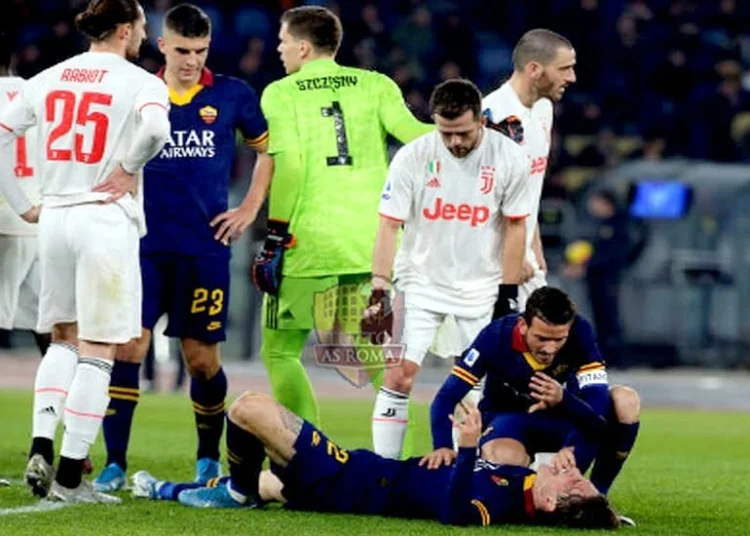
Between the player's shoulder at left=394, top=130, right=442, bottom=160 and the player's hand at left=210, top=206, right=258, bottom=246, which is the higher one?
the player's shoulder at left=394, top=130, right=442, bottom=160

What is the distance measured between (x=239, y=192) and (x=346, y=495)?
14.5 metres

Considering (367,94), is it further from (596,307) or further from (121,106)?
(596,307)

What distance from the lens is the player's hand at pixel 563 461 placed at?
9.42 metres

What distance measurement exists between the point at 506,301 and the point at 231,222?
151 centimetres

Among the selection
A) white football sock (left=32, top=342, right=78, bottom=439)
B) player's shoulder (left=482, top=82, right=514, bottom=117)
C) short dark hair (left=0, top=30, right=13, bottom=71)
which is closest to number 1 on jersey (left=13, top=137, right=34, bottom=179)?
short dark hair (left=0, top=30, right=13, bottom=71)

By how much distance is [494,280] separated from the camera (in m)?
11.2

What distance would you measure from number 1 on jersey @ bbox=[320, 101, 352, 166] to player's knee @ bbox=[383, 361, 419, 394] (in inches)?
51.2

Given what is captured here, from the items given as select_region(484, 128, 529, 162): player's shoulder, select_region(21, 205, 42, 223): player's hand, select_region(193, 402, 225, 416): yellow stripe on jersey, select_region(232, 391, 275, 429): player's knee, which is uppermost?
select_region(484, 128, 529, 162): player's shoulder

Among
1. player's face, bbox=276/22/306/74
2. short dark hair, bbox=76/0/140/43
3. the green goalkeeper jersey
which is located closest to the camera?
short dark hair, bbox=76/0/140/43

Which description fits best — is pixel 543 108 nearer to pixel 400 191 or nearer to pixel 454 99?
pixel 400 191

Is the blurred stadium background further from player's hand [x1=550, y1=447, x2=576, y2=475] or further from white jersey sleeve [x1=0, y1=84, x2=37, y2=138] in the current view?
player's hand [x1=550, y1=447, x2=576, y2=475]

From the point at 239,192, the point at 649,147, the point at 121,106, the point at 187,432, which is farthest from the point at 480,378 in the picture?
the point at 649,147

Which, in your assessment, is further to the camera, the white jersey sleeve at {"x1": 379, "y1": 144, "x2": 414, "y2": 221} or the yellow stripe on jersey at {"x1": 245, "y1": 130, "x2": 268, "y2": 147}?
the yellow stripe on jersey at {"x1": 245, "y1": 130, "x2": 268, "y2": 147}

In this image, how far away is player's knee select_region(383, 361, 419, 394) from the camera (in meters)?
10.9
